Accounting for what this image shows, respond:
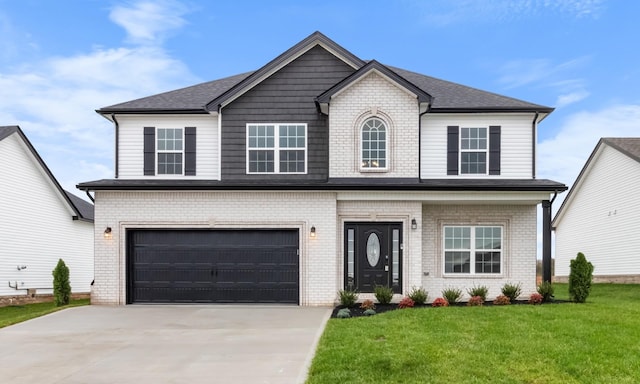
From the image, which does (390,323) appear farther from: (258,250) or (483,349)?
(258,250)

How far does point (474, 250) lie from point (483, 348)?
27.3 feet

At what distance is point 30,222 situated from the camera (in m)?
24.6

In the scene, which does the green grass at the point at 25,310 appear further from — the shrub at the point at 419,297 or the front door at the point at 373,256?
the shrub at the point at 419,297

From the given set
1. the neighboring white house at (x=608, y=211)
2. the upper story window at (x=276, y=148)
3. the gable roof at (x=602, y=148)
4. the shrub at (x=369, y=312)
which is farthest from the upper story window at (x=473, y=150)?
the neighboring white house at (x=608, y=211)

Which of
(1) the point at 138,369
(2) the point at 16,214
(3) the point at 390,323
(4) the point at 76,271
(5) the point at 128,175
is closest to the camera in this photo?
(1) the point at 138,369

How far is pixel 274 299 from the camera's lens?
1719cm

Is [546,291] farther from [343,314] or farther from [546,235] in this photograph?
[343,314]

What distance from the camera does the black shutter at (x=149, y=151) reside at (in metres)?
18.3

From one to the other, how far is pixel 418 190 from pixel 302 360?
27.6ft

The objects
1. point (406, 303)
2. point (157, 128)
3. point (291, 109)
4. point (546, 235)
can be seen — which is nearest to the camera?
point (406, 303)

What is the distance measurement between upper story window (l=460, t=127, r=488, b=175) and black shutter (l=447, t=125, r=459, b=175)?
0.16 m

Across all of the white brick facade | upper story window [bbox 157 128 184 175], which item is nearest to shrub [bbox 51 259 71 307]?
upper story window [bbox 157 128 184 175]

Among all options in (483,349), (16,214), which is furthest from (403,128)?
(16,214)

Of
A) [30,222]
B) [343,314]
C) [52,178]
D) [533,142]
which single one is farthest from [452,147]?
[30,222]
